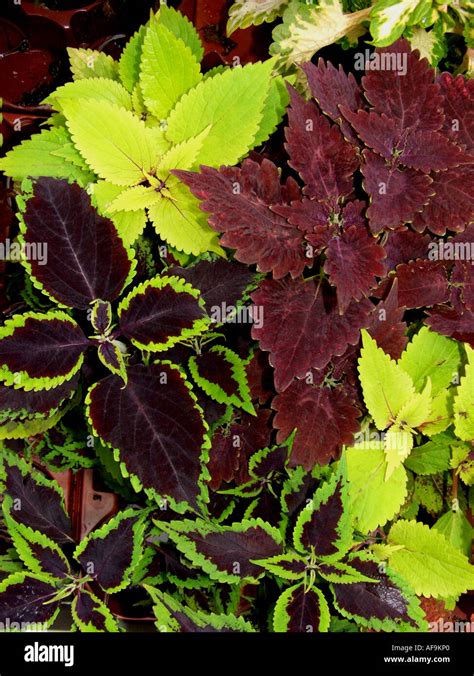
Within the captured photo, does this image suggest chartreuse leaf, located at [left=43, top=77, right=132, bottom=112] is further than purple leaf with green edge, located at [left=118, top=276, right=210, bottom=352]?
Yes

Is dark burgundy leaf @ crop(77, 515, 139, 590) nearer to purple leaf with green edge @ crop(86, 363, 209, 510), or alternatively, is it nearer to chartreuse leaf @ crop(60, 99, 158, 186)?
purple leaf with green edge @ crop(86, 363, 209, 510)

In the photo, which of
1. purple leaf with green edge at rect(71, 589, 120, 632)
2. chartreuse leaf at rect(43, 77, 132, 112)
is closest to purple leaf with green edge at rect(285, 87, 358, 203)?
chartreuse leaf at rect(43, 77, 132, 112)

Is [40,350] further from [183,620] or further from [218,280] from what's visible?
[183,620]

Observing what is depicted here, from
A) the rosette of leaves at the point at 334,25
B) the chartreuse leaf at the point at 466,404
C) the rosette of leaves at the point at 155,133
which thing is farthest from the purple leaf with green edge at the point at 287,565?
the rosette of leaves at the point at 334,25

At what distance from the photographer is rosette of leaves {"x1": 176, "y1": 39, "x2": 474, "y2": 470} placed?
2.32 ft

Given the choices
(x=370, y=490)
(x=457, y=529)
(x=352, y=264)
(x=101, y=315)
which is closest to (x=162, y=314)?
(x=101, y=315)

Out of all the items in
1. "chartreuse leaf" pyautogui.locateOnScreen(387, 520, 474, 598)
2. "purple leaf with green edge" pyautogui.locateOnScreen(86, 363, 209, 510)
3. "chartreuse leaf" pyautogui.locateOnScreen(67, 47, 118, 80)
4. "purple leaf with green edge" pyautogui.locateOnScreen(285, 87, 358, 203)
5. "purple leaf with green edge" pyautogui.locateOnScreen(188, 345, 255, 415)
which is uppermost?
"chartreuse leaf" pyautogui.locateOnScreen(67, 47, 118, 80)

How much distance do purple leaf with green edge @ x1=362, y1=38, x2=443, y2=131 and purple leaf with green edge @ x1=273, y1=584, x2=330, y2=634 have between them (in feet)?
1.58

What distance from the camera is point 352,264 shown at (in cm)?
70

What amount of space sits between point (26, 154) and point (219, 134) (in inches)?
8.8

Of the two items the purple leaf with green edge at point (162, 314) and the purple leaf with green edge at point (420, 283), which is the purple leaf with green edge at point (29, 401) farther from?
the purple leaf with green edge at point (420, 283)

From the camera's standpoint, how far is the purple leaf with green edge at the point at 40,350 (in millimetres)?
713

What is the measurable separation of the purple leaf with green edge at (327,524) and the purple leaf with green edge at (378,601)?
3 centimetres

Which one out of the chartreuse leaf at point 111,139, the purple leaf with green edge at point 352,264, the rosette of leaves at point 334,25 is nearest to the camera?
the purple leaf with green edge at point 352,264
